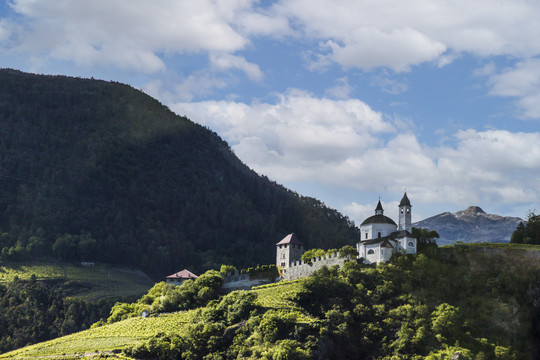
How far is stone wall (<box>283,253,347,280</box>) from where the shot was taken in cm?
11067

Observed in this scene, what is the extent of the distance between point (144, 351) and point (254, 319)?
46.6ft

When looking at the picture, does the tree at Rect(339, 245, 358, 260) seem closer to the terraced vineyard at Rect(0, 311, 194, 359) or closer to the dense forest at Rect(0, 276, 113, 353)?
the terraced vineyard at Rect(0, 311, 194, 359)

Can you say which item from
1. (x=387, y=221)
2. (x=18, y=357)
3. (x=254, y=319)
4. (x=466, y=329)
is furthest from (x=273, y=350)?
(x=18, y=357)

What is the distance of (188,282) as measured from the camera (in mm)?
118875

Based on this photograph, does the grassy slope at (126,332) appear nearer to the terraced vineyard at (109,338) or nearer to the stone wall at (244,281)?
the terraced vineyard at (109,338)

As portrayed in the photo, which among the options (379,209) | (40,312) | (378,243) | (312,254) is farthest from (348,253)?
(40,312)

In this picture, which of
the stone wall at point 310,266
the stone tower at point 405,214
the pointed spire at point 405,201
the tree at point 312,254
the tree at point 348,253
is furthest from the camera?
the tree at point 312,254

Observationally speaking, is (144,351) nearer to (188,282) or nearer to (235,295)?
(235,295)

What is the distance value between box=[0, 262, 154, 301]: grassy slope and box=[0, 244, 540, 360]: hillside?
69611mm

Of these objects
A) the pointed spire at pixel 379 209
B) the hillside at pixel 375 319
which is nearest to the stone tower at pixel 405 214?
the pointed spire at pixel 379 209

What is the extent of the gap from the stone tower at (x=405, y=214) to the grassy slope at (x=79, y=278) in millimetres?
82765

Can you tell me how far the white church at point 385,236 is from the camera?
10638cm

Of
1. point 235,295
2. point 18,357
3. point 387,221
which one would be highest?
point 387,221

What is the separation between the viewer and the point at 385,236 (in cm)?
11125
